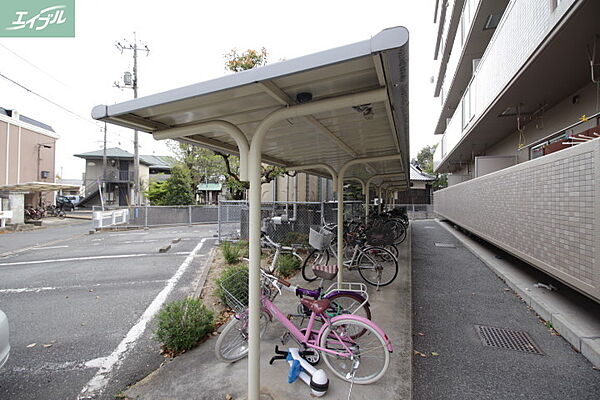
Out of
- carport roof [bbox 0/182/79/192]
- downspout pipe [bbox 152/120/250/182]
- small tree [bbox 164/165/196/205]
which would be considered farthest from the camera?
small tree [bbox 164/165/196/205]

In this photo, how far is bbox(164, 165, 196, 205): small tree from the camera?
2020 centimetres

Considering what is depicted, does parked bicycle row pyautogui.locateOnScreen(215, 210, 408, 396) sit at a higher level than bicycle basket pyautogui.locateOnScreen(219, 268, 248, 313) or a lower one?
lower

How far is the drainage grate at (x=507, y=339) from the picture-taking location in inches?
124

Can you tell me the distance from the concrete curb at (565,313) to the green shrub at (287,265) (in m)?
3.99

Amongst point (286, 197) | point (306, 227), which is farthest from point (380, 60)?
point (286, 197)

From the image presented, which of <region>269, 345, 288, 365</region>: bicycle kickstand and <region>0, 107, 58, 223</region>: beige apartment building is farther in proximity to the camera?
<region>0, 107, 58, 223</region>: beige apartment building

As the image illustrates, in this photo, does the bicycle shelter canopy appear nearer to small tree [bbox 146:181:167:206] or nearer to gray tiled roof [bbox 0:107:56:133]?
small tree [bbox 146:181:167:206]

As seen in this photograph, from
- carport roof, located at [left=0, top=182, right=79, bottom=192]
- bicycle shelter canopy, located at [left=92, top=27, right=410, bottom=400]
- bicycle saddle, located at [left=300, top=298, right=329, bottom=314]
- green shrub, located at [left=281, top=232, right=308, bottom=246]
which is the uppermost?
carport roof, located at [left=0, top=182, right=79, bottom=192]

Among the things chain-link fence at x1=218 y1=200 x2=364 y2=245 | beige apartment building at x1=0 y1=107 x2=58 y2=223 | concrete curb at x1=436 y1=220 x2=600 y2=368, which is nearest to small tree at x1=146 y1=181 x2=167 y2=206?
beige apartment building at x1=0 y1=107 x2=58 y2=223

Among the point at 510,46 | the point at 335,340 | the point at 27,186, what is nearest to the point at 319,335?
the point at 335,340

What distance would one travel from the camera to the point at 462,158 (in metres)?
13.7

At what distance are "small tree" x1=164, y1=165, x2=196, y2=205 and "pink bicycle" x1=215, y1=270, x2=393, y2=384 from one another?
19198mm

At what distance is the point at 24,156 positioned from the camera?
73.3 feet

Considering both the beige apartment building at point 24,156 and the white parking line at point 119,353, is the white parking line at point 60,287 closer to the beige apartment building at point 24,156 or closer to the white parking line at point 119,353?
the white parking line at point 119,353
